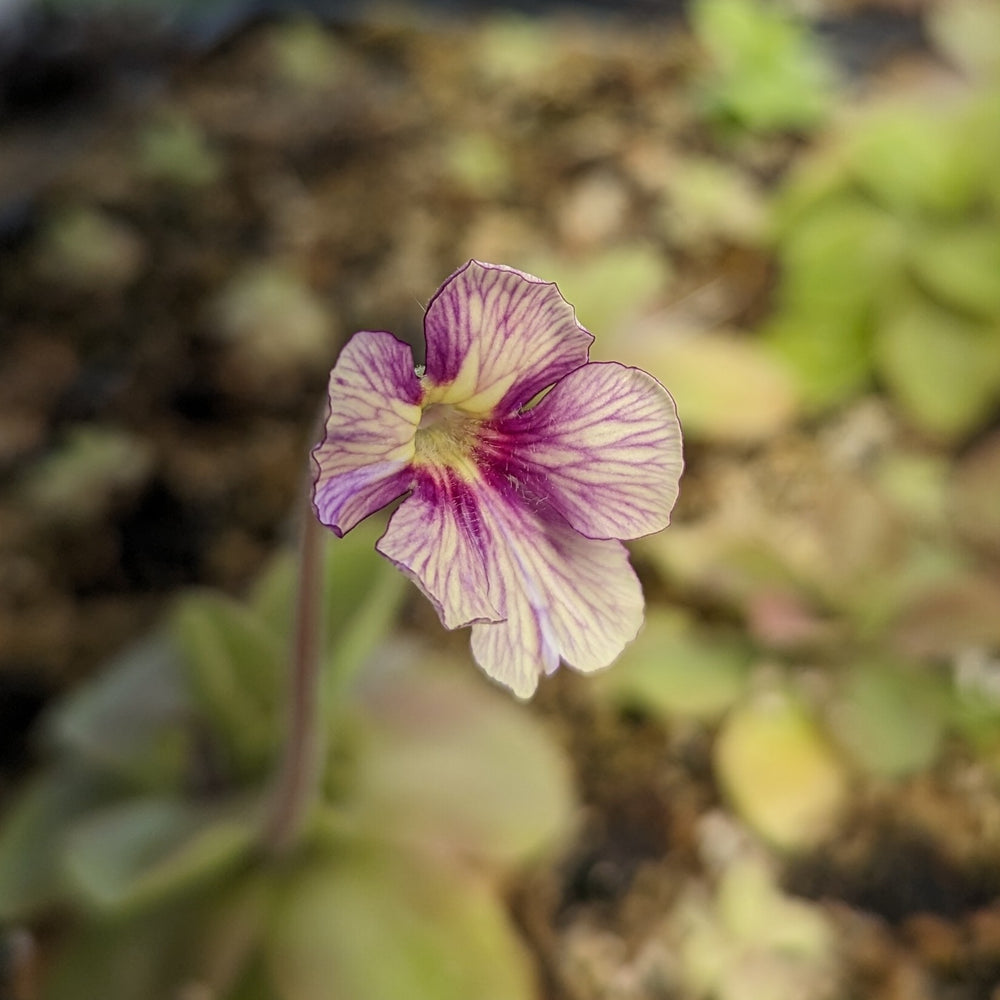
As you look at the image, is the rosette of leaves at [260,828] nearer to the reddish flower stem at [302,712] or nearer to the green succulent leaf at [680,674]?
the reddish flower stem at [302,712]

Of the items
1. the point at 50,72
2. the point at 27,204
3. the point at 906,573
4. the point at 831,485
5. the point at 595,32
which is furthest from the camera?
the point at 595,32

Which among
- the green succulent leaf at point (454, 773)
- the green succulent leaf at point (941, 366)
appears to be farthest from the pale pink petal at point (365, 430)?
the green succulent leaf at point (941, 366)

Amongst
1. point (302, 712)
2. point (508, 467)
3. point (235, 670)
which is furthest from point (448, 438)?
point (235, 670)

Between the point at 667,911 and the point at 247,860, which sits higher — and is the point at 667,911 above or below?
below

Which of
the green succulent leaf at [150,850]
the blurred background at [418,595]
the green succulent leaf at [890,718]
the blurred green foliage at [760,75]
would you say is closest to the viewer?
the green succulent leaf at [150,850]

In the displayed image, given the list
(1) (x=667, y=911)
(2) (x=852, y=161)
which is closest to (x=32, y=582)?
(1) (x=667, y=911)

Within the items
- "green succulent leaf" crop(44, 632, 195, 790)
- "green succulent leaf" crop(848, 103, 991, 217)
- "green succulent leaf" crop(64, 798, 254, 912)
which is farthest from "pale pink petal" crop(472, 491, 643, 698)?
"green succulent leaf" crop(848, 103, 991, 217)

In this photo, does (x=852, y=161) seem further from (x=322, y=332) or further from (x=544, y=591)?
(x=544, y=591)
